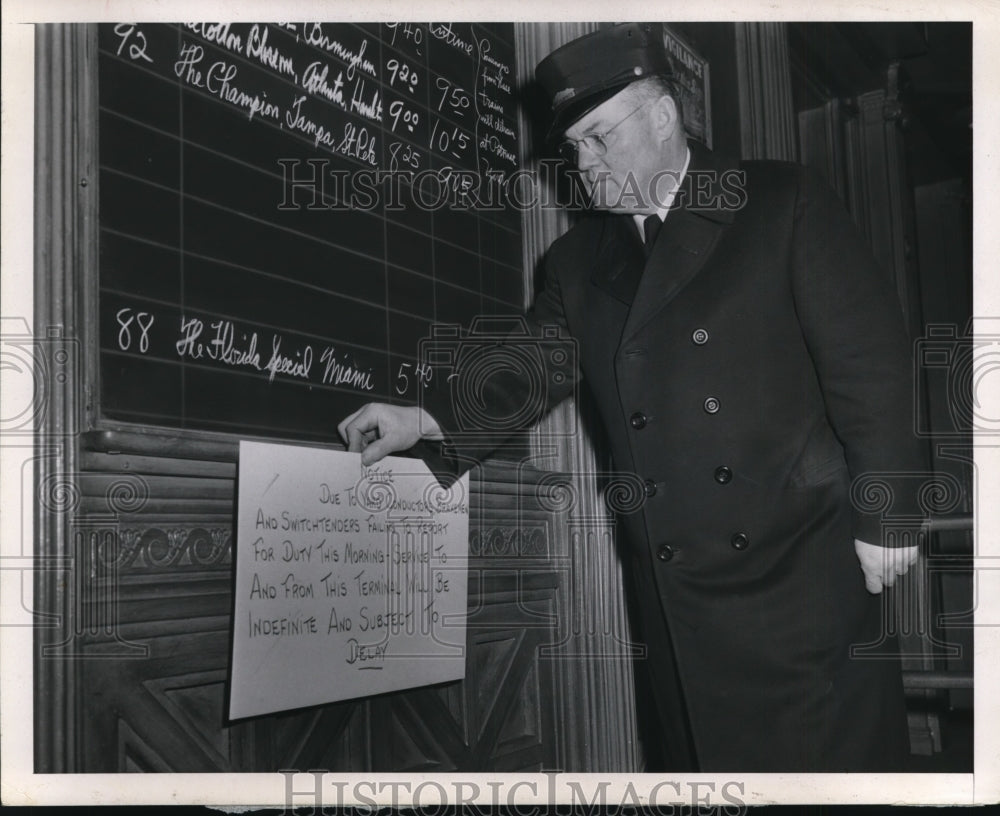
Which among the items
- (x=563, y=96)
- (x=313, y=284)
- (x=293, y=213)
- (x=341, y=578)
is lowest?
(x=341, y=578)

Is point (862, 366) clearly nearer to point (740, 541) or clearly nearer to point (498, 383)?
point (740, 541)

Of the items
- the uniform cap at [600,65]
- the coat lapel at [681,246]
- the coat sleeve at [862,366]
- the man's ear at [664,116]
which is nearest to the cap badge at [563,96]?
the uniform cap at [600,65]

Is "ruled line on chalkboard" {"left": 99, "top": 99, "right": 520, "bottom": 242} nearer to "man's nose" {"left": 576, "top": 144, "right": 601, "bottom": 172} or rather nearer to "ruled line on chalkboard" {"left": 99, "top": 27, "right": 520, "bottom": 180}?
"ruled line on chalkboard" {"left": 99, "top": 27, "right": 520, "bottom": 180}

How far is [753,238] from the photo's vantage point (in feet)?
6.72

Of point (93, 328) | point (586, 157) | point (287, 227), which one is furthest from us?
point (586, 157)

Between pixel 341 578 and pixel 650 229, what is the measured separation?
0.83 metres

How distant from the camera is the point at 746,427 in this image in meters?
2.00

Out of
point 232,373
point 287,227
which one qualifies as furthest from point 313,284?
point 232,373

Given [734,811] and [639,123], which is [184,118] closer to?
[639,123]

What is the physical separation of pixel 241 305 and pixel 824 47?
143cm

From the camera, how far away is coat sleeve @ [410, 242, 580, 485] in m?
2.08

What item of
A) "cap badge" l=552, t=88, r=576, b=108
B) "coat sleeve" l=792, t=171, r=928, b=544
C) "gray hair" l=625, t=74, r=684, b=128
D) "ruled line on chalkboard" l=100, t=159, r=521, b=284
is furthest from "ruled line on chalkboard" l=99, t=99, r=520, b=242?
"coat sleeve" l=792, t=171, r=928, b=544

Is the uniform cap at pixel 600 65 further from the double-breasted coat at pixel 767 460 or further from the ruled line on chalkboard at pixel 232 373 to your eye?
the ruled line on chalkboard at pixel 232 373

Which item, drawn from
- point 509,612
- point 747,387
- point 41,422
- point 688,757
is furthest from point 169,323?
point 688,757
